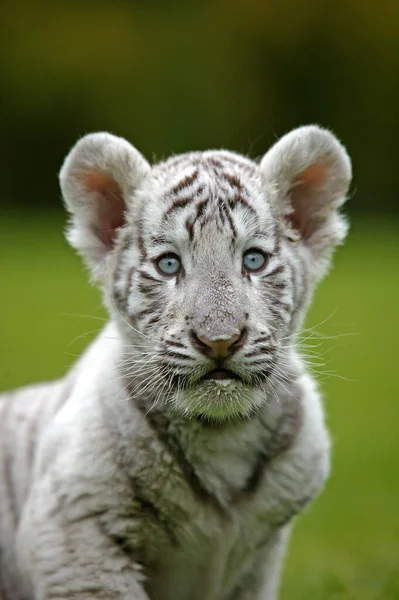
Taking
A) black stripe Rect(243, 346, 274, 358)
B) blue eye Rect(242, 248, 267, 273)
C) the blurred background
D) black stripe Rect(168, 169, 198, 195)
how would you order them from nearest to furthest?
black stripe Rect(243, 346, 274, 358), blue eye Rect(242, 248, 267, 273), black stripe Rect(168, 169, 198, 195), the blurred background

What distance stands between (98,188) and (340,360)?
8.79 metres

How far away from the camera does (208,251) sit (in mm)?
4477

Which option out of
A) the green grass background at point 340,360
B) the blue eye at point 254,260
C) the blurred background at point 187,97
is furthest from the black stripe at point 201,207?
the blurred background at point 187,97

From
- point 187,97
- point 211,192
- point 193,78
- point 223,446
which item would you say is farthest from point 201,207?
point 193,78

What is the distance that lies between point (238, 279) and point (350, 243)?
70.2 feet

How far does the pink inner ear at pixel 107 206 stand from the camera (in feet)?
16.5

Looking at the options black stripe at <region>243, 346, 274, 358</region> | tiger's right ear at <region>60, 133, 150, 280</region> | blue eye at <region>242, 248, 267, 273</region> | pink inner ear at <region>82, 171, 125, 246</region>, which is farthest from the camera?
pink inner ear at <region>82, 171, 125, 246</region>

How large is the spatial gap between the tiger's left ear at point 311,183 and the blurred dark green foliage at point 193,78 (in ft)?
67.5

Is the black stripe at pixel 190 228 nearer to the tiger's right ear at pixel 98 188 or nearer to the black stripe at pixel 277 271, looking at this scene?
the black stripe at pixel 277 271

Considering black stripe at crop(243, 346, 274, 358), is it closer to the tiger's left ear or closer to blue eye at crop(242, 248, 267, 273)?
blue eye at crop(242, 248, 267, 273)

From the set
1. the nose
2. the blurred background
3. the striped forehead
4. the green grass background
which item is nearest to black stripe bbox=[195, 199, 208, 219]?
the striped forehead

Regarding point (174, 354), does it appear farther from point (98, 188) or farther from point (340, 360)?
point (340, 360)

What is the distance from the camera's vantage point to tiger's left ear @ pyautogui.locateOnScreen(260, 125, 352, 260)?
16.2 ft

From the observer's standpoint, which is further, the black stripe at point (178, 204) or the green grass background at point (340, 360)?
the green grass background at point (340, 360)
